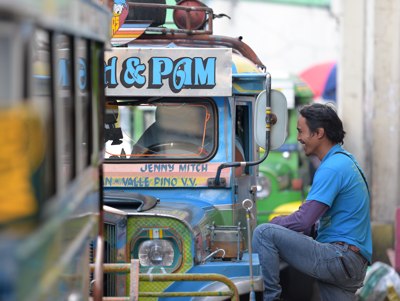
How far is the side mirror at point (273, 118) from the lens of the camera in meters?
5.37

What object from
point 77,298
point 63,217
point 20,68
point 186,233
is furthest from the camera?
point 186,233

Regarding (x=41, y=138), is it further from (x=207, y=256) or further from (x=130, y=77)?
(x=130, y=77)

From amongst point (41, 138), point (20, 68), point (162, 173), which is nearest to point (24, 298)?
point (41, 138)

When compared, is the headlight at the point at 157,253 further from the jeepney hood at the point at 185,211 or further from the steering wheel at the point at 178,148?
the steering wheel at the point at 178,148

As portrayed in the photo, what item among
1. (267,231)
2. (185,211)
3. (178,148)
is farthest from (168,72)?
(267,231)

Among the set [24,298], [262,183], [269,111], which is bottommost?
[262,183]

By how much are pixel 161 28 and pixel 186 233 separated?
71.0 inches

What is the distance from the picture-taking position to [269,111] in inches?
209

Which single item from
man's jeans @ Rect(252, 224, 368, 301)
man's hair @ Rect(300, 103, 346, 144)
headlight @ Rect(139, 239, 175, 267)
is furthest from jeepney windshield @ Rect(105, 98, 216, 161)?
headlight @ Rect(139, 239, 175, 267)

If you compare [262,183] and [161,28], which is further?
[262,183]

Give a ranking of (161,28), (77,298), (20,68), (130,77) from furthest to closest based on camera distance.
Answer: (161,28)
(130,77)
(77,298)
(20,68)

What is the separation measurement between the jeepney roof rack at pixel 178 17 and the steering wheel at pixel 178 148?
2.77 ft

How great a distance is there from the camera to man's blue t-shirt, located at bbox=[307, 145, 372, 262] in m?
5.29

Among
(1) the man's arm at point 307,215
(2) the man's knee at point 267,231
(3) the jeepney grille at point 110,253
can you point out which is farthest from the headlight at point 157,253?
(1) the man's arm at point 307,215
